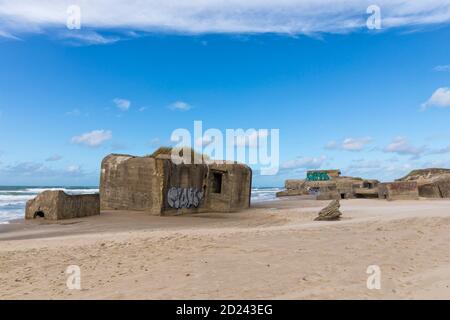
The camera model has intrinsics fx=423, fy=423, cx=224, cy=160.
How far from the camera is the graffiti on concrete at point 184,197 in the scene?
15531 mm

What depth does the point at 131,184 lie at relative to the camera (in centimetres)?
1608

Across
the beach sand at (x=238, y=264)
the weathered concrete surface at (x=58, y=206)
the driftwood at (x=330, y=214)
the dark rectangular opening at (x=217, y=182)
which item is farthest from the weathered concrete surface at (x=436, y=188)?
the weathered concrete surface at (x=58, y=206)

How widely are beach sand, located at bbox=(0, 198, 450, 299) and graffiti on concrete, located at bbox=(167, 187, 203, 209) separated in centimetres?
578

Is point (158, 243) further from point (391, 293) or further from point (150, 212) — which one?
point (150, 212)

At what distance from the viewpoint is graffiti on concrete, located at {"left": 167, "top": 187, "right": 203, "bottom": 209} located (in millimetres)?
15531

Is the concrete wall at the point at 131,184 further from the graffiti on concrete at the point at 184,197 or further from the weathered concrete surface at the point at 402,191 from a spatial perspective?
the weathered concrete surface at the point at 402,191

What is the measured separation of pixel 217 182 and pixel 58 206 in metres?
7.24

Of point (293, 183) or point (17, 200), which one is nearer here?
point (17, 200)

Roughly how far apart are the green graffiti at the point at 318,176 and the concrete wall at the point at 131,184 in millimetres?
32597

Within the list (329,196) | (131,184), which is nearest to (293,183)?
(329,196)

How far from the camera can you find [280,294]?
455 cm

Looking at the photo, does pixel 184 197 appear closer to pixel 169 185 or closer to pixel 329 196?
pixel 169 185
